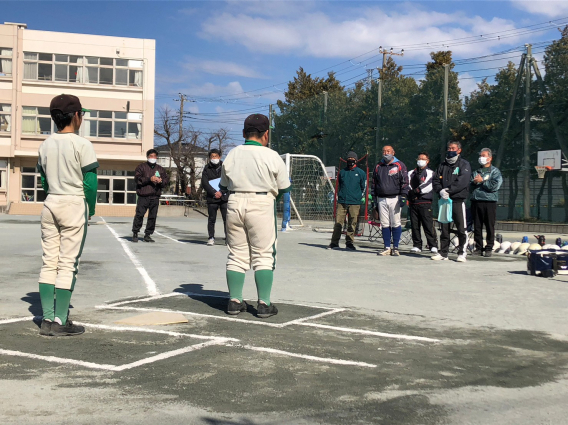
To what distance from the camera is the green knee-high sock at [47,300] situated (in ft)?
17.0

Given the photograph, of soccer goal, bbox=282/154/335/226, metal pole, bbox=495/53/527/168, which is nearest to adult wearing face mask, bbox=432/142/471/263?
soccer goal, bbox=282/154/335/226

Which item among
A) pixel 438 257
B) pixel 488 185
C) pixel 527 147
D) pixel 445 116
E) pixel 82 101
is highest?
pixel 82 101

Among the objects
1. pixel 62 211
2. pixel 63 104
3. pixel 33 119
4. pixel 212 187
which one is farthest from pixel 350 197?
pixel 33 119

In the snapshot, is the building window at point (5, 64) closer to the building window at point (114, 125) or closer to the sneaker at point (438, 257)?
the building window at point (114, 125)

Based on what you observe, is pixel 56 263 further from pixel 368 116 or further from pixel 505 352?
pixel 368 116

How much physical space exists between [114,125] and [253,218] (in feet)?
152

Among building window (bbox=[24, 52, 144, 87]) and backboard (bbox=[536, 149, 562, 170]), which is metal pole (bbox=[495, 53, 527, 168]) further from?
building window (bbox=[24, 52, 144, 87])

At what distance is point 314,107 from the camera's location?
49.6m

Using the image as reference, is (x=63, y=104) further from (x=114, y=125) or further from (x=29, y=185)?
(x=29, y=185)

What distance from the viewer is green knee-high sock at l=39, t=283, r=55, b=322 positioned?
204 inches

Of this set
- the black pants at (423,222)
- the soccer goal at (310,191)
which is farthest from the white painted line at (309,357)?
the soccer goal at (310,191)

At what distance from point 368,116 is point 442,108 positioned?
863 cm

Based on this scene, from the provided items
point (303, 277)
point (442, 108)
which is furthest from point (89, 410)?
point (442, 108)

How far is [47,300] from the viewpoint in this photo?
5.19 metres
